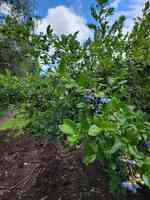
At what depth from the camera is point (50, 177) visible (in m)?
2.46

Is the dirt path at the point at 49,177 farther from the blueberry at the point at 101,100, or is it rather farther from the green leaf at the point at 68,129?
the green leaf at the point at 68,129

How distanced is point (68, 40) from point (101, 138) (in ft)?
2.40

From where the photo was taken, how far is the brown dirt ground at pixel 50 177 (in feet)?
7.11

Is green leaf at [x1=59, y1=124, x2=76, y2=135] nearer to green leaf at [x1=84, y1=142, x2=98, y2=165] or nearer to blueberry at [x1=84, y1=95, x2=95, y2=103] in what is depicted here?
green leaf at [x1=84, y1=142, x2=98, y2=165]

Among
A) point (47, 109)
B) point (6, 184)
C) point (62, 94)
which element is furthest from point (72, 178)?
point (62, 94)

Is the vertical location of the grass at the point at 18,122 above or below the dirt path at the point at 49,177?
above

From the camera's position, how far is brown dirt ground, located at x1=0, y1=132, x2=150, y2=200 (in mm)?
2168

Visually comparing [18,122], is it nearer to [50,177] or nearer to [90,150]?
[50,177]

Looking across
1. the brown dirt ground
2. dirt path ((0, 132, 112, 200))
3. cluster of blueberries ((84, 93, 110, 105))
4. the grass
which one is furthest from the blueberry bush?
the brown dirt ground

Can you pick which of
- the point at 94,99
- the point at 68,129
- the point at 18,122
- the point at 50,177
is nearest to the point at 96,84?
the point at 94,99

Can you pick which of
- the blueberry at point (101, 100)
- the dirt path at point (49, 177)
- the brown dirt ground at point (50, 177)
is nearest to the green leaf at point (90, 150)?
the blueberry at point (101, 100)

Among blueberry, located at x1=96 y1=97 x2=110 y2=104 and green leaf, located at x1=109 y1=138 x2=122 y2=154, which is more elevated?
blueberry, located at x1=96 y1=97 x2=110 y2=104

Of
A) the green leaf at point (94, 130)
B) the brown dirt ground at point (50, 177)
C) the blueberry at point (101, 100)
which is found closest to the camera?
the green leaf at point (94, 130)

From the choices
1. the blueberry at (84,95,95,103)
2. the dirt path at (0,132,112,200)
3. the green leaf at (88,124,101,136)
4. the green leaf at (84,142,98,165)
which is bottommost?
the dirt path at (0,132,112,200)
